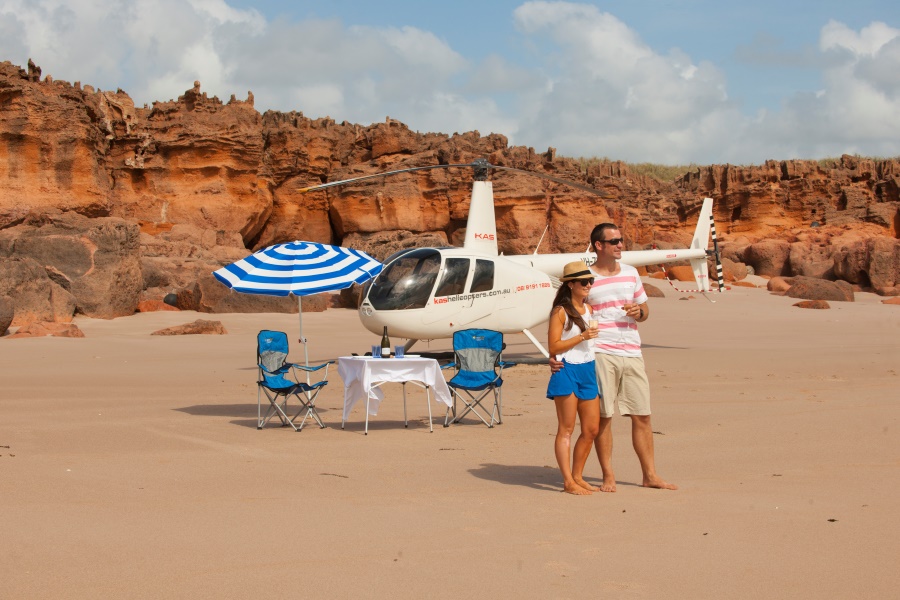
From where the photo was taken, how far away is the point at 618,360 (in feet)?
20.0

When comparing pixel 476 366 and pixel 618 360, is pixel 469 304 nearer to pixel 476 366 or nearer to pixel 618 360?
pixel 476 366

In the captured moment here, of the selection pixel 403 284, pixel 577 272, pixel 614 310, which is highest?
pixel 403 284

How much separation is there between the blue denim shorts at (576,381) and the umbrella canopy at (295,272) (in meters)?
4.23

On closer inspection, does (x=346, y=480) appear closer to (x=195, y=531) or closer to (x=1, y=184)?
(x=195, y=531)

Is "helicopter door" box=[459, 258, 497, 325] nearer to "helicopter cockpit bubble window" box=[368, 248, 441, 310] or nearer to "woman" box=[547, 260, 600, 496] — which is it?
"helicopter cockpit bubble window" box=[368, 248, 441, 310]

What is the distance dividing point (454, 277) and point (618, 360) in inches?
300

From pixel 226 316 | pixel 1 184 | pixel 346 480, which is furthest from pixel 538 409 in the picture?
pixel 1 184

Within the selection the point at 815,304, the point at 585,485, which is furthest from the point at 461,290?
the point at 815,304

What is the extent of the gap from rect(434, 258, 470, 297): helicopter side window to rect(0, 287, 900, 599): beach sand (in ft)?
6.66

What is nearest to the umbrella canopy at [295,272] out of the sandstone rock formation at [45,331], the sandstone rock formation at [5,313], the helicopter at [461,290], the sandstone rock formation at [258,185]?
the helicopter at [461,290]

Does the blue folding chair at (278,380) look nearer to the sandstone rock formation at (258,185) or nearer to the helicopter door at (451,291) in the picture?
the helicopter door at (451,291)

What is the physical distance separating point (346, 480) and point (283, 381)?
300cm

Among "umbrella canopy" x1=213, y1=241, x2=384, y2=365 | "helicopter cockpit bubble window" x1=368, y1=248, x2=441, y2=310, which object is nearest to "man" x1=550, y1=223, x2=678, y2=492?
"umbrella canopy" x1=213, y1=241, x2=384, y2=365

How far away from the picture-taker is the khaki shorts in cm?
605
